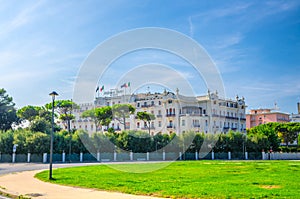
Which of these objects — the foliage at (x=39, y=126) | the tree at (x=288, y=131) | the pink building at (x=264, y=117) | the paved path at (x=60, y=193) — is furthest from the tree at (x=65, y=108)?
the pink building at (x=264, y=117)

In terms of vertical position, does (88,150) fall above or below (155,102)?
below

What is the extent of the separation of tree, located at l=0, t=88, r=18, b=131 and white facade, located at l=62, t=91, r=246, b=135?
50.8ft

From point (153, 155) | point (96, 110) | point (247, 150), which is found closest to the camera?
point (153, 155)

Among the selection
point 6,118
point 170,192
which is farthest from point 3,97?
point 170,192

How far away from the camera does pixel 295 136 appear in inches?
3617

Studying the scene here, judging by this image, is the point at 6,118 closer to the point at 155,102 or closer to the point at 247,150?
the point at 155,102

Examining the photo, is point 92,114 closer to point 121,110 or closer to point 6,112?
point 121,110

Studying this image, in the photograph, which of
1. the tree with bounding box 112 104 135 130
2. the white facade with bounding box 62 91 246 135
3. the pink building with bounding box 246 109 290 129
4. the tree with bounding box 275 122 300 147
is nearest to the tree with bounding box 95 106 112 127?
the tree with bounding box 112 104 135 130

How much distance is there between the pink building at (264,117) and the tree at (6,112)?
78.4m

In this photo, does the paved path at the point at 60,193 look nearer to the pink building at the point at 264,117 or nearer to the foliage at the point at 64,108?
the foliage at the point at 64,108

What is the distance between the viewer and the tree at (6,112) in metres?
75.2

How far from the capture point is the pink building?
11197 centimetres

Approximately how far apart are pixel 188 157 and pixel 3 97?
4439cm

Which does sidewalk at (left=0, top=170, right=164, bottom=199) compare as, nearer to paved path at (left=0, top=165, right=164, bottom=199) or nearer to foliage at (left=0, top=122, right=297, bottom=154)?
paved path at (left=0, top=165, right=164, bottom=199)
